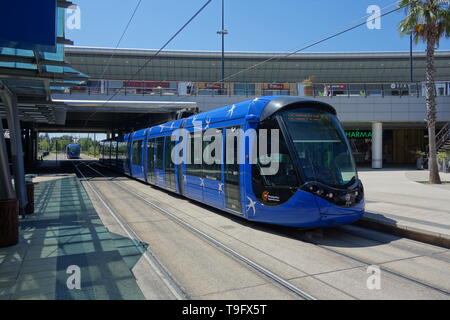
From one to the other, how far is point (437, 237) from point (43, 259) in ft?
25.2

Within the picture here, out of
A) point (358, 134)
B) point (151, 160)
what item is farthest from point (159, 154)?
point (358, 134)

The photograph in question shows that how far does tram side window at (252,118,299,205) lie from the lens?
7.93m

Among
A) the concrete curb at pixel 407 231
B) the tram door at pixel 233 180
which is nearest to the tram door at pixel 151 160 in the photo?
the tram door at pixel 233 180

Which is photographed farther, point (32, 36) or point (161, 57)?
point (161, 57)

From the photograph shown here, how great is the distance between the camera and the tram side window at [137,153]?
20031mm

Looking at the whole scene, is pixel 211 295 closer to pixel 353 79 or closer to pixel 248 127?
pixel 248 127

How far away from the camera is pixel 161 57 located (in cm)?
5281

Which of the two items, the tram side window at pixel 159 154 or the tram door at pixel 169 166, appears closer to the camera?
the tram door at pixel 169 166

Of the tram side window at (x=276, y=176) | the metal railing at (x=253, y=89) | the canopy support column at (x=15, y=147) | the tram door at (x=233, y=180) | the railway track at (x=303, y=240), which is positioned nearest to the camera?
the railway track at (x=303, y=240)

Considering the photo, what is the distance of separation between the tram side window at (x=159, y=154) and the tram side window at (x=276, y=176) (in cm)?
791

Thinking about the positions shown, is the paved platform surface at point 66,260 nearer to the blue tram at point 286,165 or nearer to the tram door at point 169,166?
the blue tram at point 286,165

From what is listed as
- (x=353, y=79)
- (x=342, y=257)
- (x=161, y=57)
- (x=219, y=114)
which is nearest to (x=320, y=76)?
(x=353, y=79)

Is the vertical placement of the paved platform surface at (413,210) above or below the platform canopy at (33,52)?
below

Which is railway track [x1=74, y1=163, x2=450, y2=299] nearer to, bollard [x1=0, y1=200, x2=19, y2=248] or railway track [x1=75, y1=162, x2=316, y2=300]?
railway track [x1=75, y1=162, x2=316, y2=300]
